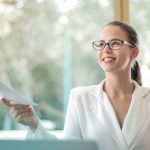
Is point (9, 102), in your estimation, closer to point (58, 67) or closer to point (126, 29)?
point (126, 29)

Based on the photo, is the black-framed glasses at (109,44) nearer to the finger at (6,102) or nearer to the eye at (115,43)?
the eye at (115,43)

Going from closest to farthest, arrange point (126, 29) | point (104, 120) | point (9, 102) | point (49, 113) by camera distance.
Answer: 1. point (9, 102)
2. point (104, 120)
3. point (126, 29)
4. point (49, 113)

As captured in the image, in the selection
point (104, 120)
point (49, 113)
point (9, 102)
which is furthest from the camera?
point (49, 113)

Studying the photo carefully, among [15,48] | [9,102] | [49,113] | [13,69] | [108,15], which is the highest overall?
[108,15]

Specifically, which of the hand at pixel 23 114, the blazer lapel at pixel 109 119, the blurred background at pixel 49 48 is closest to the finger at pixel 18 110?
the hand at pixel 23 114

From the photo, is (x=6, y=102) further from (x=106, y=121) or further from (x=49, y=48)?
(x=49, y=48)

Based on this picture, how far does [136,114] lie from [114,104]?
Answer: 131 mm

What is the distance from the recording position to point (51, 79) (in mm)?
2691

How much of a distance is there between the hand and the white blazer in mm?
382

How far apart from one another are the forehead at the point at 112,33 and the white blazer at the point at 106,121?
11.4 inches

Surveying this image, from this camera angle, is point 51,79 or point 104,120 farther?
point 51,79

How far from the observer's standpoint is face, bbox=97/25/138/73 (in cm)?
166

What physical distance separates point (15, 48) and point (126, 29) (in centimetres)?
120

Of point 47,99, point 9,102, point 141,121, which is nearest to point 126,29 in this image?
point 141,121
